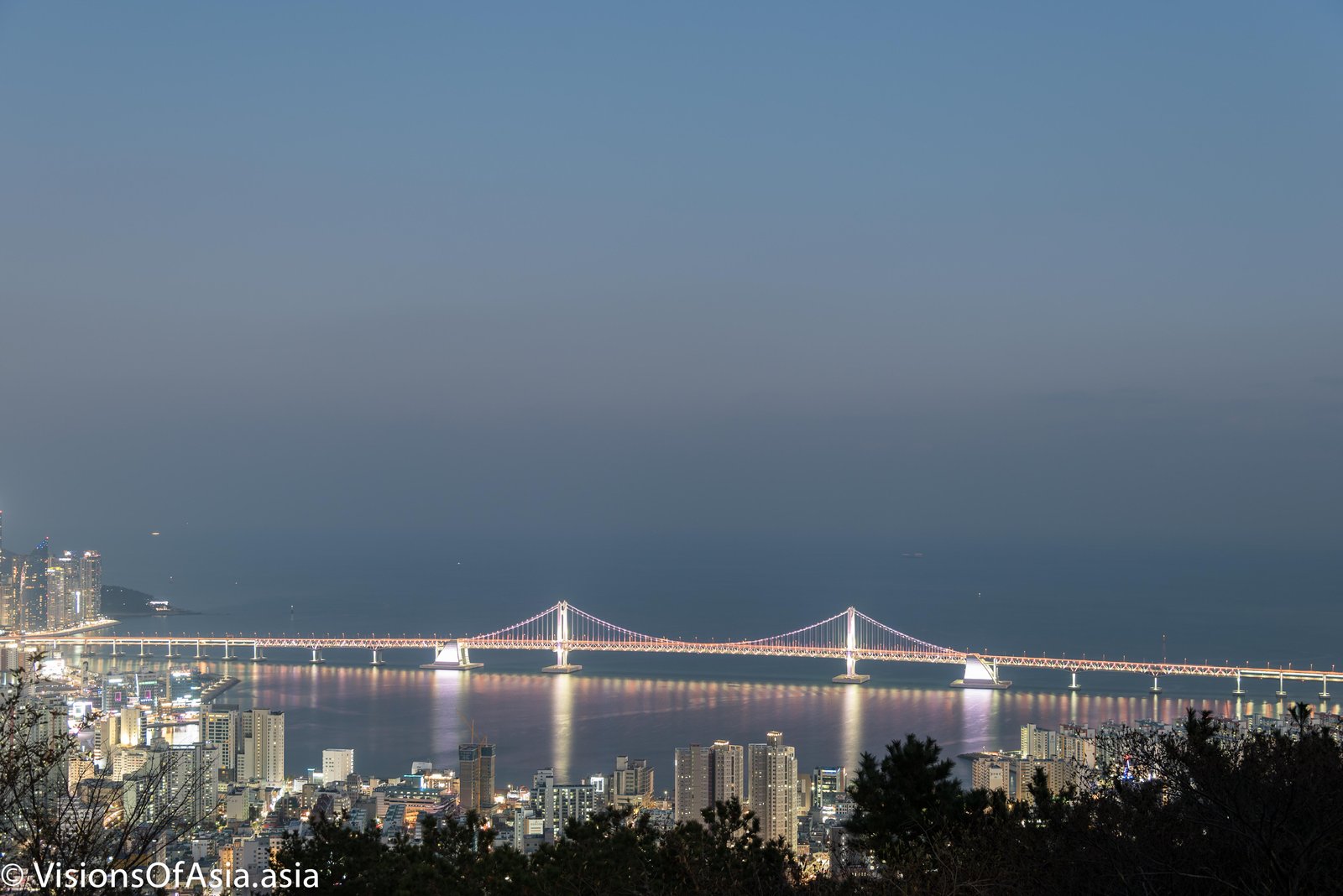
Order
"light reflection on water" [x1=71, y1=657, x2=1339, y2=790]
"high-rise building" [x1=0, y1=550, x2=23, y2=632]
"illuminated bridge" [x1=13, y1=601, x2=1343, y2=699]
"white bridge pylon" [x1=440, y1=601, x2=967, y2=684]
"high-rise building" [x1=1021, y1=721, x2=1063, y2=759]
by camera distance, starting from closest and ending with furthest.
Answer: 1. "high-rise building" [x1=1021, y1=721, x2=1063, y2=759]
2. "light reflection on water" [x1=71, y1=657, x2=1339, y2=790]
3. "illuminated bridge" [x1=13, y1=601, x2=1343, y2=699]
4. "white bridge pylon" [x1=440, y1=601, x2=967, y2=684]
5. "high-rise building" [x1=0, y1=550, x2=23, y2=632]

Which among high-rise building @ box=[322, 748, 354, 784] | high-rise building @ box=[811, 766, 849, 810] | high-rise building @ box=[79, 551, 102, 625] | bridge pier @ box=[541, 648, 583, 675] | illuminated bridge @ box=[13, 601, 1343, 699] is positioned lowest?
high-rise building @ box=[322, 748, 354, 784]

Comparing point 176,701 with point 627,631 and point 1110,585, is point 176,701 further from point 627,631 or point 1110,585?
point 1110,585

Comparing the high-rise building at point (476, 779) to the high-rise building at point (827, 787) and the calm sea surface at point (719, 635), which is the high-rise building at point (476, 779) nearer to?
the calm sea surface at point (719, 635)

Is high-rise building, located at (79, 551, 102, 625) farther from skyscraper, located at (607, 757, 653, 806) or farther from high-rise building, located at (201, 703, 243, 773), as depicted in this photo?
skyscraper, located at (607, 757, 653, 806)

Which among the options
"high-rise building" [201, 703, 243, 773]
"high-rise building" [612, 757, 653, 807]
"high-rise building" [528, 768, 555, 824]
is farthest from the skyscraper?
"high-rise building" [201, 703, 243, 773]

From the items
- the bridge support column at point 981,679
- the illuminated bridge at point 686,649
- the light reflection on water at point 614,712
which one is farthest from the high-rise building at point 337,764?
the bridge support column at point 981,679

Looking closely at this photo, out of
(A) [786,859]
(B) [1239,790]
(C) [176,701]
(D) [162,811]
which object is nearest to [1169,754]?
(B) [1239,790]

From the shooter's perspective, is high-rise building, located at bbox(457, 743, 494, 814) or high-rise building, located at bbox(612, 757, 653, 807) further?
high-rise building, located at bbox(457, 743, 494, 814)
